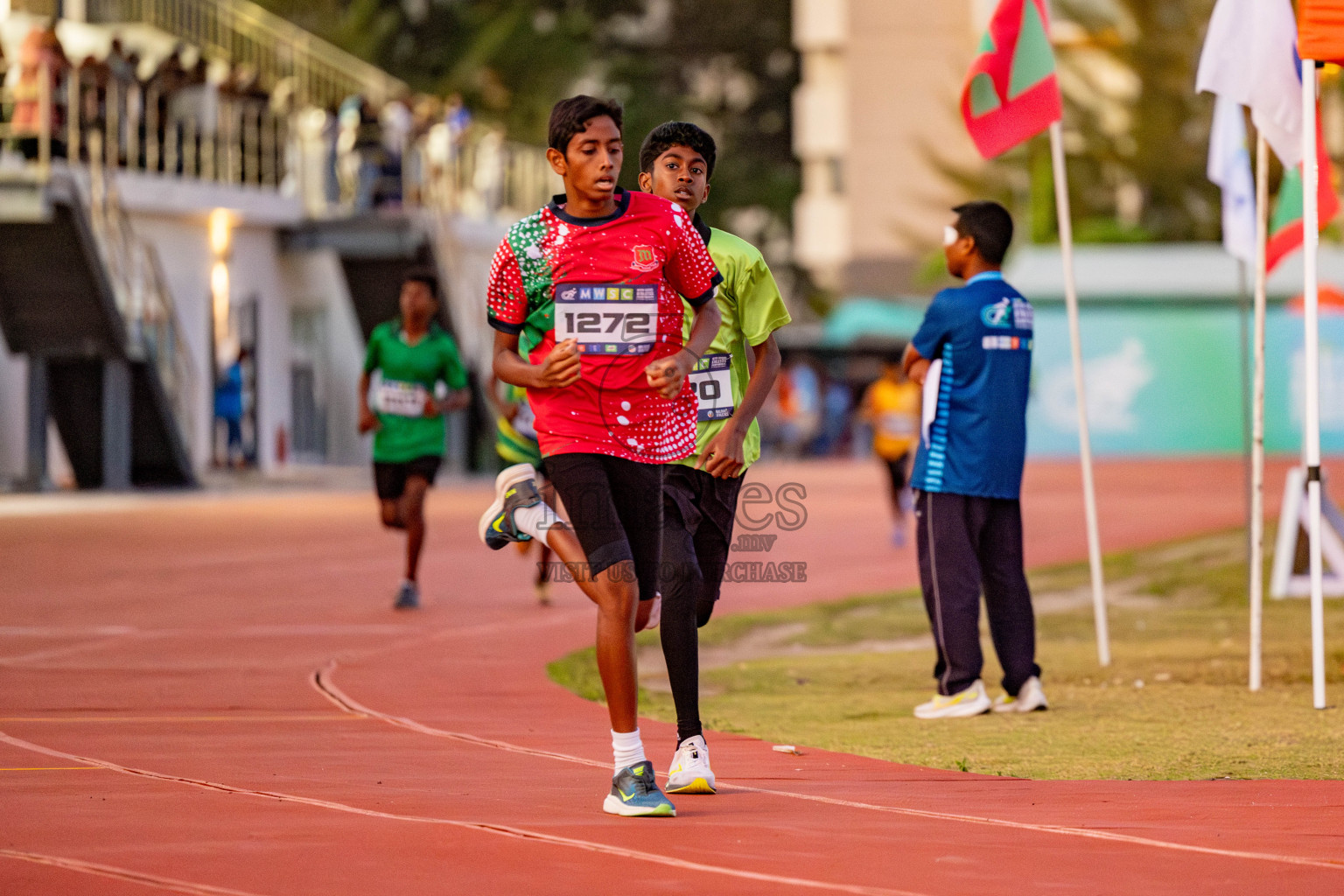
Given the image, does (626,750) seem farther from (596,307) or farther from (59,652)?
(59,652)

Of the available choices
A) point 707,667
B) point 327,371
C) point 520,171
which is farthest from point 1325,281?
point 707,667

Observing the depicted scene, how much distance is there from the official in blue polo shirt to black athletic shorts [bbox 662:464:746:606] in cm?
183

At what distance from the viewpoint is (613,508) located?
5.89 meters

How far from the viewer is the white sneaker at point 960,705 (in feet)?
27.2

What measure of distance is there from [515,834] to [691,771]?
882mm

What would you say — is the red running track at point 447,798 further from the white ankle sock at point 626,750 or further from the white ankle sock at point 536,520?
the white ankle sock at point 536,520

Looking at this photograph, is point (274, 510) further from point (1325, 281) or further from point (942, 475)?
point (1325, 281)

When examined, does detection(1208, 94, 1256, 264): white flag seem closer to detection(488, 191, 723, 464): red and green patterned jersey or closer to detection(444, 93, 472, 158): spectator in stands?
detection(488, 191, 723, 464): red and green patterned jersey

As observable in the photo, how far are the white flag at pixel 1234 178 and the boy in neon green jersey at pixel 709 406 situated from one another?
5997 mm

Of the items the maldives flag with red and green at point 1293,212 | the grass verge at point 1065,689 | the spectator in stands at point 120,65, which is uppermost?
the spectator in stands at point 120,65

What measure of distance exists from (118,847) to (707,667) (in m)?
5.33

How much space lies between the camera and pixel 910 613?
13.2 m

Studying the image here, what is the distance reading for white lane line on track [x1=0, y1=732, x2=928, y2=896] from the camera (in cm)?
487

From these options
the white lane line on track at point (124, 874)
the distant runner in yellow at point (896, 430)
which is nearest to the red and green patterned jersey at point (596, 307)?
the white lane line on track at point (124, 874)
